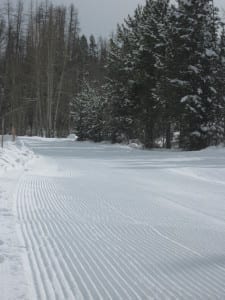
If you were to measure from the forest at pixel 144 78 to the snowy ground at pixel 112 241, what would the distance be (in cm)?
1433

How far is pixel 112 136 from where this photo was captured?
138ft

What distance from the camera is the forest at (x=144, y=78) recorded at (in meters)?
28.9

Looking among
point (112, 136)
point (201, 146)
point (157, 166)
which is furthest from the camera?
point (112, 136)

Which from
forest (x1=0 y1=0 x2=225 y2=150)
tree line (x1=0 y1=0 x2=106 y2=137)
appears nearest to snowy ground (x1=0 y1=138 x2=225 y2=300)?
forest (x1=0 y1=0 x2=225 y2=150)

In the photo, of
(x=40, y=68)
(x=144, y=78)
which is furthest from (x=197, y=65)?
(x=40, y=68)

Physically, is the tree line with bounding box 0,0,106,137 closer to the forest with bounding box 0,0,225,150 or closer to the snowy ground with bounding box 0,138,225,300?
the forest with bounding box 0,0,225,150

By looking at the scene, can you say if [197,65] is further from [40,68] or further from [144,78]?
[40,68]

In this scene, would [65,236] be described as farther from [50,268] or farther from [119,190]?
[119,190]

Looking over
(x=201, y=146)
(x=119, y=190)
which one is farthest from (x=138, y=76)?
(x=119, y=190)

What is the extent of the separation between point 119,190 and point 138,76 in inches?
924

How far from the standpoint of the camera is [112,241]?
20.9 feet

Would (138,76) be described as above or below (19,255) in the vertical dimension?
above

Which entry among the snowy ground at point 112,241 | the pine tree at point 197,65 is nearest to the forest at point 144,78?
the pine tree at point 197,65

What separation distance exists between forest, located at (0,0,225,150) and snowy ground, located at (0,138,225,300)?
14.3 metres
